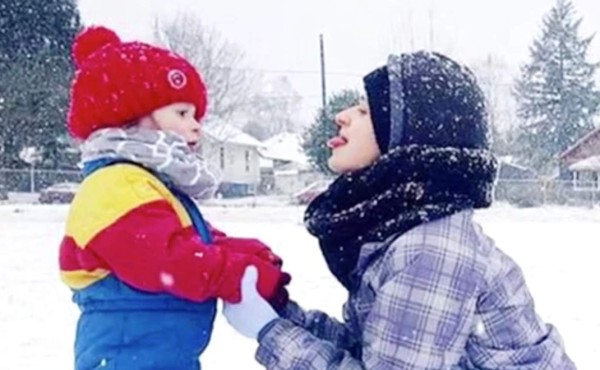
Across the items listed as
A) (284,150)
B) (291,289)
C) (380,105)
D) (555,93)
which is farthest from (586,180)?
(380,105)

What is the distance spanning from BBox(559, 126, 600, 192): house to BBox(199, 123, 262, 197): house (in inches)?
561

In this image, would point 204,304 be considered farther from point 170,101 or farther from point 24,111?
point 24,111

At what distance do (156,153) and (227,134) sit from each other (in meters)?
44.1

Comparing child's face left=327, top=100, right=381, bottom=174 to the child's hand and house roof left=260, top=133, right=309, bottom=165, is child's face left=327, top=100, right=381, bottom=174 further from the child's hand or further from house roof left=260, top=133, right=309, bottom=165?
house roof left=260, top=133, right=309, bottom=165

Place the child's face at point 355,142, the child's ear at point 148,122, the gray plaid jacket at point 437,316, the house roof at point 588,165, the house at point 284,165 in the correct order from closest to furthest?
1. the gray plaid jacket at point 437,316
2. the child's face at point 355,142
3. the child's ear at point 148,122
4. the house roof at point 588,165
5. the house at point 284,165

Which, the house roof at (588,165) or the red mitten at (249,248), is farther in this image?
the house roof at (588,165)

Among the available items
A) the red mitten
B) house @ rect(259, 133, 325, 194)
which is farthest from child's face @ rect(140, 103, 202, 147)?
house @ rect(259, 133, 325, 194)

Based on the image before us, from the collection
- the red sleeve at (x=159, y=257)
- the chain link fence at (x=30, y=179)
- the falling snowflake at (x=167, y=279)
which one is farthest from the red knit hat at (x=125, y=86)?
the chain link fence at (x=30, y=179)

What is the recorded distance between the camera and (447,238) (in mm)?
1647

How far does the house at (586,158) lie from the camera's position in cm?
4084

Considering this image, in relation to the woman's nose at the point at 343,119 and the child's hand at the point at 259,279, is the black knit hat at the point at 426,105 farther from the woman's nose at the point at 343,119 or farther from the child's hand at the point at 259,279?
the child's hand at the point at 259,279

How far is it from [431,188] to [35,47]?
107ft

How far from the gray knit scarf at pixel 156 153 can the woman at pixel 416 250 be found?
246 millimetres

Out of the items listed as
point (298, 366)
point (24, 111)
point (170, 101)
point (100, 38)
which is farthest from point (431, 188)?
point (24, 111)
